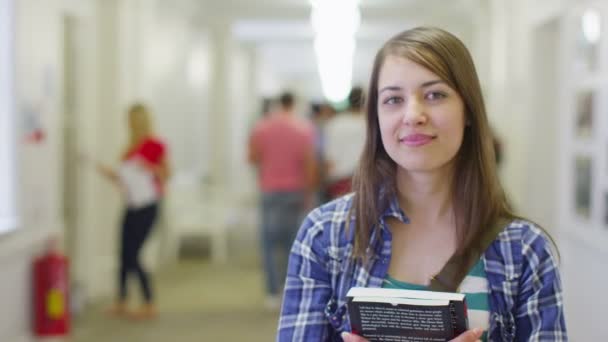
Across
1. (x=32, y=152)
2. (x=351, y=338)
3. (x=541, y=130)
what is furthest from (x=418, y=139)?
(x=541, y=130)

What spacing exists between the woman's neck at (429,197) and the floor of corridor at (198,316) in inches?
133

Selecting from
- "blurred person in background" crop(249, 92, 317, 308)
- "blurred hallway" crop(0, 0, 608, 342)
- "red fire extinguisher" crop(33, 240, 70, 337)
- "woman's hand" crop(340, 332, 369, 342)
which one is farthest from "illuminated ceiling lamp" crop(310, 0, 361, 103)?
"woman's hand" crop(340, 332, 369, 342)

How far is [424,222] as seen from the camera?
158cm

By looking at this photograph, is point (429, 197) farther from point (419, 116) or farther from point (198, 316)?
point (198, 316)

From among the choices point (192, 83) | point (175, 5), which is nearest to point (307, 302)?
point (175, 5)

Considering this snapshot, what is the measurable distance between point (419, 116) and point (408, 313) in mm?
369

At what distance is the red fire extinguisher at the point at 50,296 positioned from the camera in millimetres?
4477

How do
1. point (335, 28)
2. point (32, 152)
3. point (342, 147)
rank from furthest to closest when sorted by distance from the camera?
1. point (335, 28)
2. point (342, 147)
3. point (32, 152)

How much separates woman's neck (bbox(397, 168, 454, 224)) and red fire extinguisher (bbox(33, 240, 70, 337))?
11.1 feet

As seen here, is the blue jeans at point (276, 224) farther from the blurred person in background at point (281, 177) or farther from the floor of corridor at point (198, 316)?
the floor of corridor at point (198, 316)

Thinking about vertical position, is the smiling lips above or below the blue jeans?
above

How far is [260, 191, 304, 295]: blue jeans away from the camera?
5863 mm

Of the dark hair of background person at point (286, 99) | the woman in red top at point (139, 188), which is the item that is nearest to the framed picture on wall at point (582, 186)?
the dark hair of background person at point (286, 99)

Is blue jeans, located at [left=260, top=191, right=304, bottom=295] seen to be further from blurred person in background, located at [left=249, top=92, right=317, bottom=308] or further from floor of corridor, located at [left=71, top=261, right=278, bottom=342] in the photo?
floor of corridor, located at [left=71, top=261, right=278, bottom=342]
